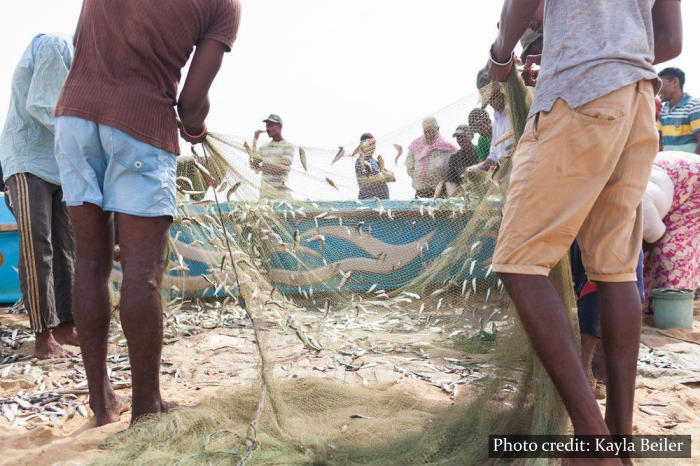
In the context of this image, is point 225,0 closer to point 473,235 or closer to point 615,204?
point 473,235

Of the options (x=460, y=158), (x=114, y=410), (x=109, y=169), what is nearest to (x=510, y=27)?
(x=460, y=158)

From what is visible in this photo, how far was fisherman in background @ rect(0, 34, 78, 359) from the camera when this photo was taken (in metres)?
3.39

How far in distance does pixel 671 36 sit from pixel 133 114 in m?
2.03

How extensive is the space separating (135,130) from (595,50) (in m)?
1.70

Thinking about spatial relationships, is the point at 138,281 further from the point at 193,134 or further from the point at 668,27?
the point at 668,27

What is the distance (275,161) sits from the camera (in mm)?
2871

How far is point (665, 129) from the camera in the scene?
20.5 ft

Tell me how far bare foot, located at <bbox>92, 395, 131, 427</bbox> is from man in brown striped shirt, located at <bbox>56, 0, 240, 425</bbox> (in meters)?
0.26

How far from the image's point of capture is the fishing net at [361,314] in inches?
80.6

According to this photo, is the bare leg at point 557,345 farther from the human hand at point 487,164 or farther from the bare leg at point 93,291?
the bare leg at point 93,291

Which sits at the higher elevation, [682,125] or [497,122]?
[682,125]

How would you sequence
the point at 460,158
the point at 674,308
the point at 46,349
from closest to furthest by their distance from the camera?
the point at 460,158 → the point at 46,349 → the point at 674,308

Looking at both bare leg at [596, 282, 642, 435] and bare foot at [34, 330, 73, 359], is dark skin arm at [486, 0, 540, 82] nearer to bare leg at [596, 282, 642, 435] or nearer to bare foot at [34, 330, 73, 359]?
bare leg at [596, 282, 642, 435]

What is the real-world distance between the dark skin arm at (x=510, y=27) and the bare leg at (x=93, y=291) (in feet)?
5.68
